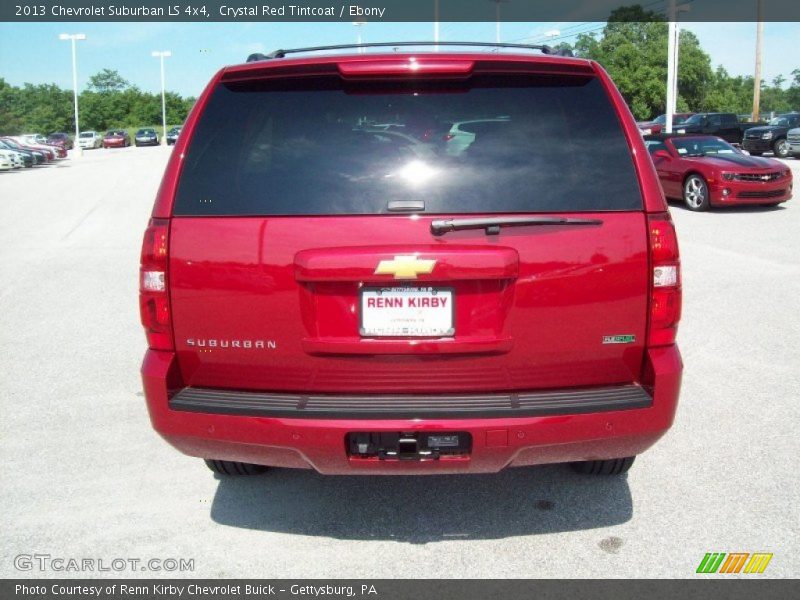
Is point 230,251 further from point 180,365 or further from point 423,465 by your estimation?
point 423,465

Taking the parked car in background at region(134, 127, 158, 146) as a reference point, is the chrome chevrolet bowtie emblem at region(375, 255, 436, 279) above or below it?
below

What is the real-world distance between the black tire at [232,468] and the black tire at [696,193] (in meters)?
13.6

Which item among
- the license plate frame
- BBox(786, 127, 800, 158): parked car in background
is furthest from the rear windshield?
BBox(786, 127, 800, 158): parked car in background

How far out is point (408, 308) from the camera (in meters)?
2.98

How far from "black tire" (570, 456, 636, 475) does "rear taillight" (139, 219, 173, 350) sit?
2063 millimetres

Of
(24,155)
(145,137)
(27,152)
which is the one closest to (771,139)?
(24,155)

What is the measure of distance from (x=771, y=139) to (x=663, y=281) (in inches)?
1189

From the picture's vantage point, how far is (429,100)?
3.14 m

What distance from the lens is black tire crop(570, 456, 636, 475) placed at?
12.8ft

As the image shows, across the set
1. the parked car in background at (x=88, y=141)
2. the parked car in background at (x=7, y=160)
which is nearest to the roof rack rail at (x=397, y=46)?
the parked car in background at (x=7, y=160)

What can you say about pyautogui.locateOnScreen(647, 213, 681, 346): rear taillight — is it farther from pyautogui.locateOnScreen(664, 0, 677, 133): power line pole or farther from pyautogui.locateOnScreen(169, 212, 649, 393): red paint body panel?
pyautogui.locateOnScreen(664, 0, 677, 133): power line pole

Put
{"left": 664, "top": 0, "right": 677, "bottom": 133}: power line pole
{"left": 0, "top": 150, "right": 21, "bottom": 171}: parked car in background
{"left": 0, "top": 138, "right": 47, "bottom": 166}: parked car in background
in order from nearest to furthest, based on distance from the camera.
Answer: {"left": 664, "top": 0, "right": 677, "bottom": 133}: power line pole → {"left": 0, "top": 150, "right": 21, "bottom": 171}: parked car in background → {"left": 0, "top": 138, "right": 47, "bottom": 166}: parked car in background

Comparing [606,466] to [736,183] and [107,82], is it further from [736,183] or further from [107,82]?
[107,82]

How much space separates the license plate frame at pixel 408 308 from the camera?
2965 millimetres
